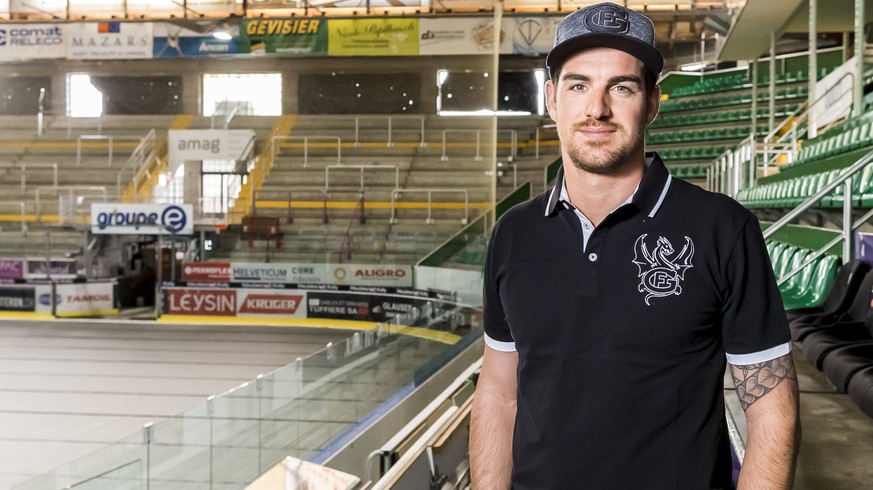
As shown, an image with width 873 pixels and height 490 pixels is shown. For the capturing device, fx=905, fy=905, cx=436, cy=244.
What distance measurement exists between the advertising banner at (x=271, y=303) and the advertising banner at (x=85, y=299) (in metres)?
2.05

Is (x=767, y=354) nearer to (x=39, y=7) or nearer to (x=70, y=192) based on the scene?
(x=70, y=192)

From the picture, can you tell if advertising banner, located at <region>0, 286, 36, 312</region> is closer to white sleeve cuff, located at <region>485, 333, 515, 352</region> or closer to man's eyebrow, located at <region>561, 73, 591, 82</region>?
white sleeve cuff, located at <region>485, 333, 515, 352</region>

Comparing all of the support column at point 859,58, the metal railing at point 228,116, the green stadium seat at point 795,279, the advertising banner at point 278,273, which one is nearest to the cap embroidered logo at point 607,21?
the green stadium seat at point 795,279

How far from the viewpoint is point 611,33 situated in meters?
1.27

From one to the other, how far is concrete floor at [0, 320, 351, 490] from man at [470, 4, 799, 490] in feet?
16.2

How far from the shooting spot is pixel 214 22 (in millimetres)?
16516

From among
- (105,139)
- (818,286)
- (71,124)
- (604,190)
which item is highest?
(71,124)

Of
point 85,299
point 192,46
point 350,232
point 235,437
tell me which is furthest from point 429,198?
point 235,437

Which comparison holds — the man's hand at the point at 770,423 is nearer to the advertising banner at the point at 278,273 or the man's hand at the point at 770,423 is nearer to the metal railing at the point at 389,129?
the advertising banner at the point at 278,273

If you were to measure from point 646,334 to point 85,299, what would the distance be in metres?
13.2

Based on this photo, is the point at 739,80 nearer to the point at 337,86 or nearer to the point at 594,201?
the point at 337,86

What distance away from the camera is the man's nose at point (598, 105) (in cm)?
127

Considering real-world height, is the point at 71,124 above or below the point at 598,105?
above

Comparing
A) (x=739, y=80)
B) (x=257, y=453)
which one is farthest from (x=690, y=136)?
Result: (x=257, y=453)
